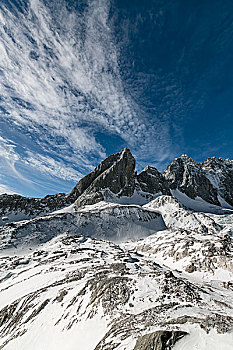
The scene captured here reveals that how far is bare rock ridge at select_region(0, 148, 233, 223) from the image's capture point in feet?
432

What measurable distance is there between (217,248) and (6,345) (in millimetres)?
30472

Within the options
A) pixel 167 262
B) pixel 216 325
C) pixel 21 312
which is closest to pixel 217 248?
pixel 167 262

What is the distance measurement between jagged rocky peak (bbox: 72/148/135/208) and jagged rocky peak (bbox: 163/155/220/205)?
53.2 meters

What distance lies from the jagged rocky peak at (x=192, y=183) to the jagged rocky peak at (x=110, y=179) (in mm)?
53151

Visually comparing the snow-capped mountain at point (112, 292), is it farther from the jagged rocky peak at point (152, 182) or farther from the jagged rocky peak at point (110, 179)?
the jagged rocky peak at point (152, 182)

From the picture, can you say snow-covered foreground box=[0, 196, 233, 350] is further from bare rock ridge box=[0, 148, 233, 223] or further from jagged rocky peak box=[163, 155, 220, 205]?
jagged rocky peak box=[163, 155, 220, 205]

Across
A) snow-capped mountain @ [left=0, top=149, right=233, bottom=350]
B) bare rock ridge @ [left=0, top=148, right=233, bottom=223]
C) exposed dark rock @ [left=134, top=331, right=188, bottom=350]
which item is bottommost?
snow-capped mountain @ [left=0, top=149, right=233, bottom=350]

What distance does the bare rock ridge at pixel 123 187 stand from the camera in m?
132

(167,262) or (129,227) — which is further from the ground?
(129,227)

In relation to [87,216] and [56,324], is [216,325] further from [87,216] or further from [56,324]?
[87,216]

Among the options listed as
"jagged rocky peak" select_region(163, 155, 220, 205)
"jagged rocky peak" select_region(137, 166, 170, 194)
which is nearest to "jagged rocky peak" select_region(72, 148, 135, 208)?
"jagged rocky peak" select_region(137, 166, 170, 194)

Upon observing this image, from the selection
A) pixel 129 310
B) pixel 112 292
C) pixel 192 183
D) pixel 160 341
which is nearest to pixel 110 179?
pixel 192 183

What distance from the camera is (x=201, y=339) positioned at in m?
5.91

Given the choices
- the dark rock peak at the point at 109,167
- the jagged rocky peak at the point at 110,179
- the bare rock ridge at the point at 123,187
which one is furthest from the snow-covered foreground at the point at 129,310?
the dark rock peak at the point at 109,167
